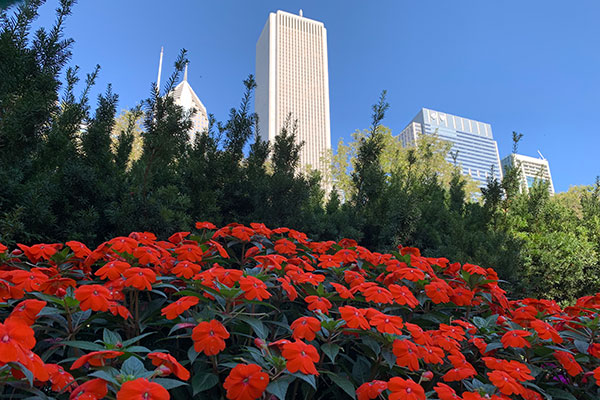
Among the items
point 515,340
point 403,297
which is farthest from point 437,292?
point 515,340

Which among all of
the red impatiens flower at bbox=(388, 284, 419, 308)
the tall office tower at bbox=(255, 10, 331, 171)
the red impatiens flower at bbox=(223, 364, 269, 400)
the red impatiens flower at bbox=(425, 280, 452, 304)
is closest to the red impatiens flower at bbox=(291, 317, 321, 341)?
the red impatiens flower at bbox=(223, 364, 269, 400)

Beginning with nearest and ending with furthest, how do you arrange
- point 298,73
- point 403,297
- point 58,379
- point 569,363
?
point 58,379
point 569,363
point 403,297
point 298,73

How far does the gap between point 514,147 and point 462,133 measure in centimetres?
11046

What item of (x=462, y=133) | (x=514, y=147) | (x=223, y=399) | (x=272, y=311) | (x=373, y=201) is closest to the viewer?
(x=223, y=399)

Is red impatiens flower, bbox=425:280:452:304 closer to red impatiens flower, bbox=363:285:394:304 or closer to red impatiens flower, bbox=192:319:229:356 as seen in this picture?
red impatiens flower, bbox=363:285:394:304

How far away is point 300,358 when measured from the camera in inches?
41.1

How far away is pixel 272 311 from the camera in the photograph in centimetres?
168

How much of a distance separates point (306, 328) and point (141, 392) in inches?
23.2

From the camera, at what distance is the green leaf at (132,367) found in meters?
0.96

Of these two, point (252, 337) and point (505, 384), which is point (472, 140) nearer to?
point (505, 384)

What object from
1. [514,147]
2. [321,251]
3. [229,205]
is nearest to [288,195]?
[229,205]

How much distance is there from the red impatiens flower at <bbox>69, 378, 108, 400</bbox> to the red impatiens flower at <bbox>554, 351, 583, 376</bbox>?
5.37 ft

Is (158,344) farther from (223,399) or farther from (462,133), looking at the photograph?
(462,133)

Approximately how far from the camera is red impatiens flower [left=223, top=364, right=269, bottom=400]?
1003mm
